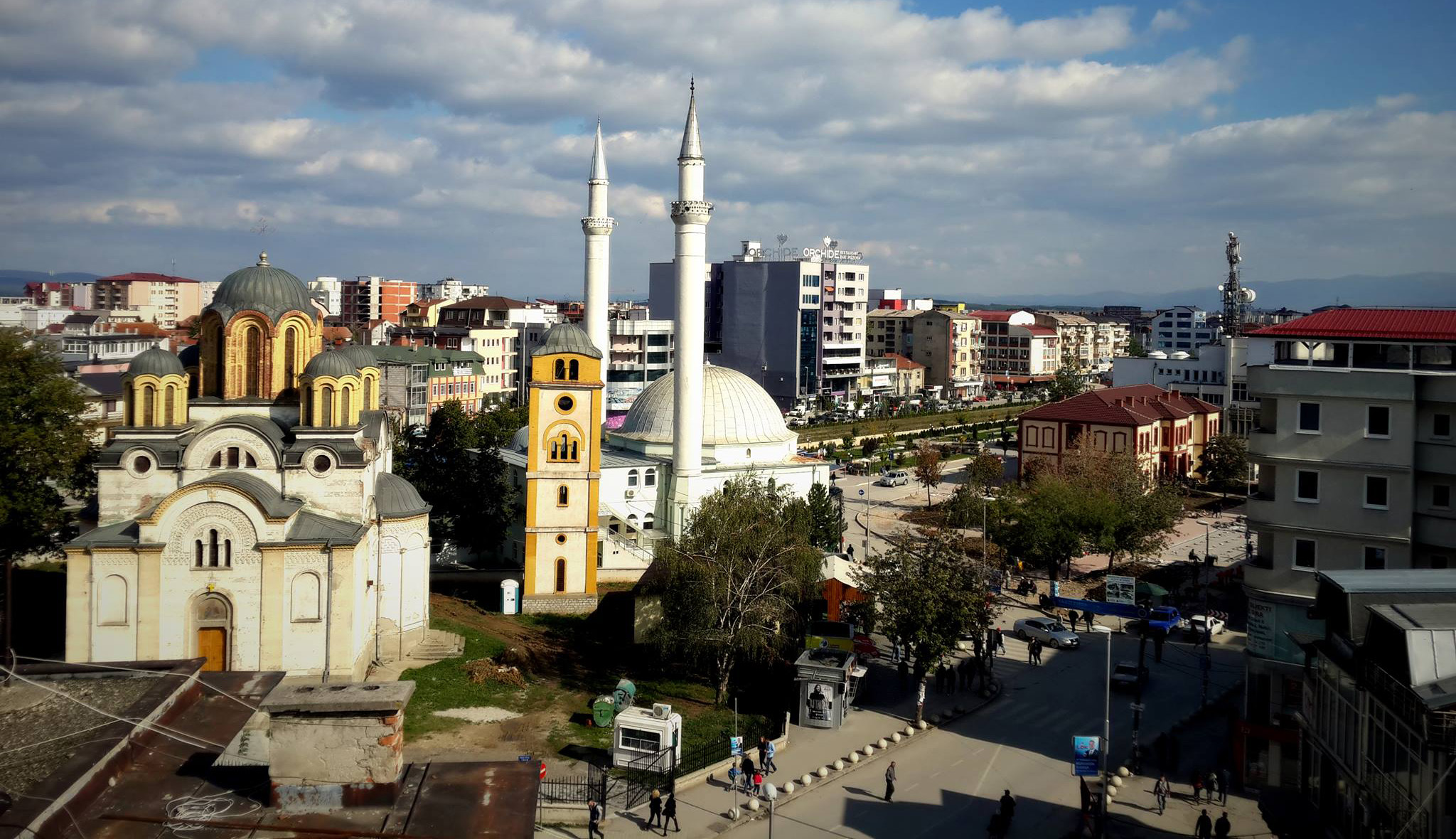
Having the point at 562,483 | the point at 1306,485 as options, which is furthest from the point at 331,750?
the point at 562,483

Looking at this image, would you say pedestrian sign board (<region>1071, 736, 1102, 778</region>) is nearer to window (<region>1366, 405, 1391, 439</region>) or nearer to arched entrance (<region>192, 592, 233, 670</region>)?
window (<region>1366, 405, 1391, 439</region>)

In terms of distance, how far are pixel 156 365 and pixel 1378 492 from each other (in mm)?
29010

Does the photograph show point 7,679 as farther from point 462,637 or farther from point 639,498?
point 639,498

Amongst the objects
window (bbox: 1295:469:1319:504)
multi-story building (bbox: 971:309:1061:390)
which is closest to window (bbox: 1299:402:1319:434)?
window (bbox: 1295:469:1319:504)

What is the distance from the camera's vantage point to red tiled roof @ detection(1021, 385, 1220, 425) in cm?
5997

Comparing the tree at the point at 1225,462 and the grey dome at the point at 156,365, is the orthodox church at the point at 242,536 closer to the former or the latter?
the grey dome at the point at 156,365

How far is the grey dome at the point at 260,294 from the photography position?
32.2m

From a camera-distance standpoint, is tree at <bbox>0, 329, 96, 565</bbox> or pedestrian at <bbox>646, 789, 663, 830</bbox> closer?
pedestrian at <bbox>646, 789, 663, 830</bbox>

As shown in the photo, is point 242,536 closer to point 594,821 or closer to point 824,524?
point 594,821

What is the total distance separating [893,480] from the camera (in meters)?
66.6

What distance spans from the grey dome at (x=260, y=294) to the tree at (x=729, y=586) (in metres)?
13.0

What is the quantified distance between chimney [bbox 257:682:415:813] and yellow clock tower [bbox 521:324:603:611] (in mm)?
25036

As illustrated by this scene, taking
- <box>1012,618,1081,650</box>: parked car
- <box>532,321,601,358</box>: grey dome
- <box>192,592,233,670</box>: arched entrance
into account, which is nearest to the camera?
<box>192,592,233,670</box>: arched entrance

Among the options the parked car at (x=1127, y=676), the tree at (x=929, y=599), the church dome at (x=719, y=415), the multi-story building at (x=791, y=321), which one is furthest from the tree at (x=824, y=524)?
the multi-story building at (x=791, y=321)
